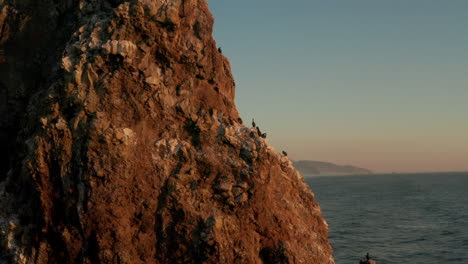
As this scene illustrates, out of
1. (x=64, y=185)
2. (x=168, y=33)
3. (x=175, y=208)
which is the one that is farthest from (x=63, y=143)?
(x=168, y=33)

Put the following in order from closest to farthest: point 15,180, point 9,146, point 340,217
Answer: point 15,180
point 9,146
point 340,217

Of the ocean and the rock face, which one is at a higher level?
the rock face

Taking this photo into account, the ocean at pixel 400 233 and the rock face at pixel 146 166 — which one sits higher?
the rock face at pixel 146 166

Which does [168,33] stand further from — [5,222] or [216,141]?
[5,222]

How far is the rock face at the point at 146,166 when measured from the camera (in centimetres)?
2416

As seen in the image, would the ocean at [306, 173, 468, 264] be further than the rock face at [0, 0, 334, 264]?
Yes

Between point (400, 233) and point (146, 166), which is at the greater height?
point (146, 166)

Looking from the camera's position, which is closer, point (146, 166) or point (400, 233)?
point (146, 166)

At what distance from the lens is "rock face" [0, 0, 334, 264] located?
2416cm

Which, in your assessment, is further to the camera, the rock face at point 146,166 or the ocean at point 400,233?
the ocean at point 400,233

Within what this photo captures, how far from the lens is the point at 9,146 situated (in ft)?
105

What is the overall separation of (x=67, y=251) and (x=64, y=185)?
13.2ft

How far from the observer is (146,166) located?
25188mm

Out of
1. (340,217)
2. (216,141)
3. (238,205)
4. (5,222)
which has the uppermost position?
(216,141)
